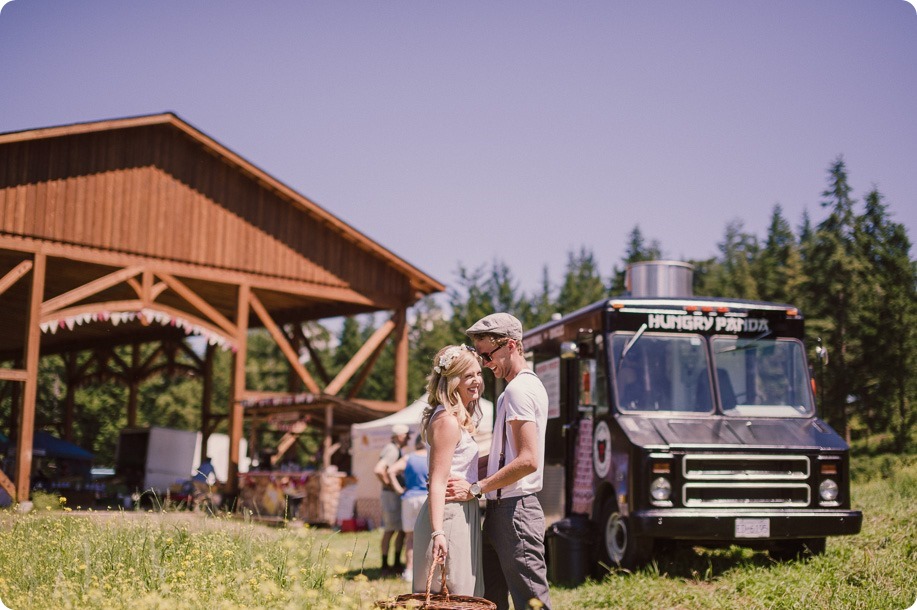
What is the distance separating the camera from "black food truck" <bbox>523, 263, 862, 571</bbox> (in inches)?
373

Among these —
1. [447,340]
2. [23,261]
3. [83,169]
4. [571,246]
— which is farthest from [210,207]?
[571,246]

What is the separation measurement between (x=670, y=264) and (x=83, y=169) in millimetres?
11754

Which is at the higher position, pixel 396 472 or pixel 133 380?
pixel 133 380

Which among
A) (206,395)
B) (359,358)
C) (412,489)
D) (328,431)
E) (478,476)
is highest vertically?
(359,358)

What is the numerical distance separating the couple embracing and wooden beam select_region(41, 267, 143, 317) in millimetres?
13982

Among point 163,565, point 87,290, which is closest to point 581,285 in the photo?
point 87,290

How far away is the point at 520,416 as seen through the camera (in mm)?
5000

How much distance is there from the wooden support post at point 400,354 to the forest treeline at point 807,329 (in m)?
3.20

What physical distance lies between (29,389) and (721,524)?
12.5m

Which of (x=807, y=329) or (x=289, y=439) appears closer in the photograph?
(x=289, y=439)

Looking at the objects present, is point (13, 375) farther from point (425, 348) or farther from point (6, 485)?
point (425, 348)

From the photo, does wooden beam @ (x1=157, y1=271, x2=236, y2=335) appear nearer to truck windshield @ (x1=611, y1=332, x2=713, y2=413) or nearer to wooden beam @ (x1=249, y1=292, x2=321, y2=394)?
wooden beam @ (x1=249, y1=292, x2=321, y2=394)

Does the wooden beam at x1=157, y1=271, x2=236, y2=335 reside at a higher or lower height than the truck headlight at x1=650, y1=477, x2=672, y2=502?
higher

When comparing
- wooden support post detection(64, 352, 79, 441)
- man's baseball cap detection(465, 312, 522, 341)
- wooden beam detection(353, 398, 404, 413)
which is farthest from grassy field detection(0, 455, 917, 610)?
wooden support post detection(64, 352, 79, 441)
